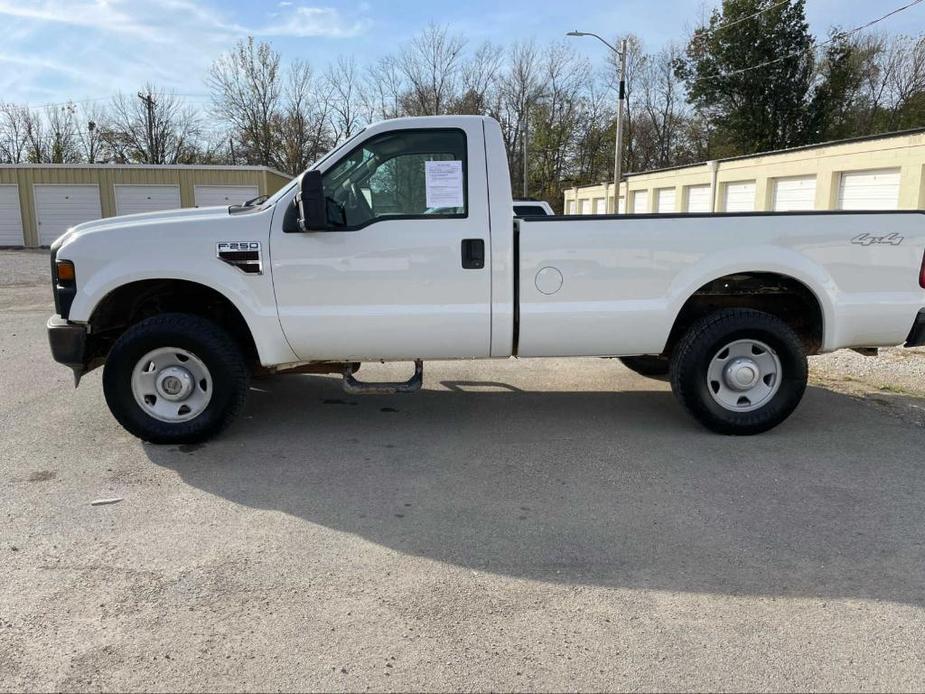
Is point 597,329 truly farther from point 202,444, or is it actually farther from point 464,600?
point 202,444

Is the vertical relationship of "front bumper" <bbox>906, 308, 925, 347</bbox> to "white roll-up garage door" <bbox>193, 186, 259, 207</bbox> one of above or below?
below

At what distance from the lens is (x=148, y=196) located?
2972cm

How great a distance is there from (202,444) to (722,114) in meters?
43.4

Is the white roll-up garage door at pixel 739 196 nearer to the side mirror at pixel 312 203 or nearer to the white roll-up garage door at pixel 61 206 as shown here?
the side mirror at pixel 312 203

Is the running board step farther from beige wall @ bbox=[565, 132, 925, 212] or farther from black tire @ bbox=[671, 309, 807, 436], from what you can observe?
beige wall @ bbox=[565, 132, 925, 212]

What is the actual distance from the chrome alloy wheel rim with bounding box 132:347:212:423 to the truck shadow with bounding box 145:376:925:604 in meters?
0.27

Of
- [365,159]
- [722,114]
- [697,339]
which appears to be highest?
[722,114]

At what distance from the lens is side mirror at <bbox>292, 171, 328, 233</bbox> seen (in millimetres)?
4406

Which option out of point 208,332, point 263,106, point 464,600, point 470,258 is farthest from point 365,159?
point 263,106

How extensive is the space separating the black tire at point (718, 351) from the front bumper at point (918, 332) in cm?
76

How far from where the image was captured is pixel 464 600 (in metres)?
3.01

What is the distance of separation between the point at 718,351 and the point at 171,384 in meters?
3.87

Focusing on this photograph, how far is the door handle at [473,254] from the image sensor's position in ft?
15.3

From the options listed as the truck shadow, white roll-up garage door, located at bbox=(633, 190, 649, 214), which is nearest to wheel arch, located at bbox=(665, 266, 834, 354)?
→ the truck shadow
